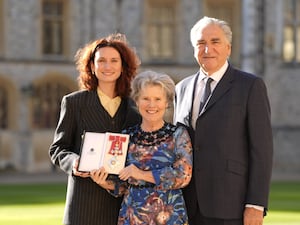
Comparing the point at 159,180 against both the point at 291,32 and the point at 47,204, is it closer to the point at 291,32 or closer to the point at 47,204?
the point at 47,204

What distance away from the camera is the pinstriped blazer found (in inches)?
164

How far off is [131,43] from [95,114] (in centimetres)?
1504

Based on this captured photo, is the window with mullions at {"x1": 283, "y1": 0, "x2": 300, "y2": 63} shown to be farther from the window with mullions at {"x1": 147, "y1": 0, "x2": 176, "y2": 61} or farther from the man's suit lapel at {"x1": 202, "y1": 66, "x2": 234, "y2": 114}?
the man's suit lapel at {"x1": 202, "y1": 66, "x2": 234, "y2": 114}

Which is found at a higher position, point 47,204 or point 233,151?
point 233,151

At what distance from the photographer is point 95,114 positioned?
4246 millimetres

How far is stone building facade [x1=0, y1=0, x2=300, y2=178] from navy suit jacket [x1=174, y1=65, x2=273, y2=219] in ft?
46.1

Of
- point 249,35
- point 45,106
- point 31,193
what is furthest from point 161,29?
point 31,193

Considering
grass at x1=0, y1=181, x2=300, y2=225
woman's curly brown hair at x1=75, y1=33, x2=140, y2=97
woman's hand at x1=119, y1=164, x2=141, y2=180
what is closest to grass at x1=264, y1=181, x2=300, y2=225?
grass at x1=0, y1=181, x2=300, y2=225

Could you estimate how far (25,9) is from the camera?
1844 cm

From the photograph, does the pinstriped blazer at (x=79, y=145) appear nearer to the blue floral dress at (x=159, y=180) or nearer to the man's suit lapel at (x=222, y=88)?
the blue floral dress at (x=159, y=180)

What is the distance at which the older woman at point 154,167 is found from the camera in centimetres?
394

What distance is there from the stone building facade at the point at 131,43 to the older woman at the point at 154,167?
1424 centimetres

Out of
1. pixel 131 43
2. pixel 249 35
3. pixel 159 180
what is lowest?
pixel 159 180

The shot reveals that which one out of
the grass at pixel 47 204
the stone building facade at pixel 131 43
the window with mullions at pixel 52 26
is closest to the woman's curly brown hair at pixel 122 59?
the grass at pixel 47 204
